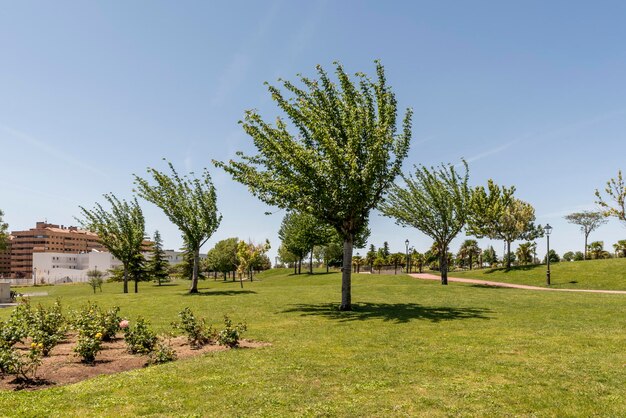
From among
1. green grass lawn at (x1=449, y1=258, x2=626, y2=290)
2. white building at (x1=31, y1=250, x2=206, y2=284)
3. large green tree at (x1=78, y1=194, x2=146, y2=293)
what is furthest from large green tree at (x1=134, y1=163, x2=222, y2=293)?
white building at (x1=31, y1=250, x2=206, y2=284)

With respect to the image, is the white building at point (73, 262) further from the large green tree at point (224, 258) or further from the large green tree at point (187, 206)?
Answer: the large green tree at point (187, 206)

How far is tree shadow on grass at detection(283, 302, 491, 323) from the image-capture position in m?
17.7

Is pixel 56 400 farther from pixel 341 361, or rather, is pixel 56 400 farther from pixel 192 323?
pixel 341 361

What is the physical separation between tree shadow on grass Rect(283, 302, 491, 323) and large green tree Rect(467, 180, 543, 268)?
21305 mm

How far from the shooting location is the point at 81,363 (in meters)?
10.1

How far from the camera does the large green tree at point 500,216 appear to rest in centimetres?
4468

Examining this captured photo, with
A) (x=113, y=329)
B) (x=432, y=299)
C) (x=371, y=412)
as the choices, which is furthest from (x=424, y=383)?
(x=432, y=299)

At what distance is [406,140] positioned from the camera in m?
22.1

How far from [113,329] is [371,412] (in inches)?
394

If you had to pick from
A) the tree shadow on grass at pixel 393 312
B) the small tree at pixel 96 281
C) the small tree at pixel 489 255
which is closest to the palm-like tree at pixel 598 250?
the small tree at pixel 489 255

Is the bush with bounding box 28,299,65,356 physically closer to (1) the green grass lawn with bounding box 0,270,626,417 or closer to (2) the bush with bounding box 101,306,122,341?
(2) the bush with bounding box 101,306,122,341

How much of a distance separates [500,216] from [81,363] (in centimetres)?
5808

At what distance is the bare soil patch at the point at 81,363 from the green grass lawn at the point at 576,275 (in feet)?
132

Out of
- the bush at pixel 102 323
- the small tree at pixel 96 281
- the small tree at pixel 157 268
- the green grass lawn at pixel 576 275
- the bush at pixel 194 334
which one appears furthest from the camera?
the small tree at pixel 157 268
